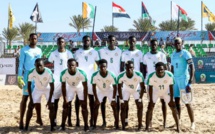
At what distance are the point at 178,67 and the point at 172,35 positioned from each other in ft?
80.5

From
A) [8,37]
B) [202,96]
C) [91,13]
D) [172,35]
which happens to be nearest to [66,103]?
[202,96]

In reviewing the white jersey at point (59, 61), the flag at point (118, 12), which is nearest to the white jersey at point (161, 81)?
the white jersey at point (59, 61)

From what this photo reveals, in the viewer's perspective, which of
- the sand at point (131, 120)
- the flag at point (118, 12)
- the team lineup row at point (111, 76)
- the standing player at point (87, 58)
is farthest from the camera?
the flag at point (118, 12)

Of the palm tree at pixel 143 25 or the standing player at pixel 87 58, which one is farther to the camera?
the palm tree at pixel 143 25

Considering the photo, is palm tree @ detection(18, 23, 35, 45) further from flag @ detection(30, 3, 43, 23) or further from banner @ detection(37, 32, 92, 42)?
flag @ detection(30, 3, 43, 23)

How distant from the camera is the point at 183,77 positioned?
7188mm

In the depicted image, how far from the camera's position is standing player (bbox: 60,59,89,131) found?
22.5ft

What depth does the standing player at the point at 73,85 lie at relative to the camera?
687 centimetres

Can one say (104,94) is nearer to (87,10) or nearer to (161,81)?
(161,81)

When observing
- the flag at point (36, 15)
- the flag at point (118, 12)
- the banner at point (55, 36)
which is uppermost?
the flag at point (118, 12)

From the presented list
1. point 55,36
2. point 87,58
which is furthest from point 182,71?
point 55,36

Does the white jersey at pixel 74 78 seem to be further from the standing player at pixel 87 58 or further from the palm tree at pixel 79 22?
the palm tree at pixel 79 22

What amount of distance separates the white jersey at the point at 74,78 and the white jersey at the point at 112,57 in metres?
0.83

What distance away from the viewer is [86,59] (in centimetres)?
733
